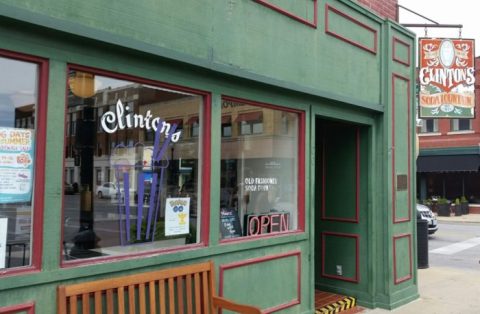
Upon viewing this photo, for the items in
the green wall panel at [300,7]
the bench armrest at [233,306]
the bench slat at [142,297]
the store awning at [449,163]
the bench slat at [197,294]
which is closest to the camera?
the bench slat at [142,297]

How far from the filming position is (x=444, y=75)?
8.74 m

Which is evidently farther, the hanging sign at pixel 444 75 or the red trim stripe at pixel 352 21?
the hanging sign at pixel 444 75

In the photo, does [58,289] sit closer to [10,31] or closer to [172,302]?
[172,302]

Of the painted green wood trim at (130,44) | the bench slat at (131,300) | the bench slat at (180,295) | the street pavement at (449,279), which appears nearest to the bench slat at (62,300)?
the bench slat at (131,300)

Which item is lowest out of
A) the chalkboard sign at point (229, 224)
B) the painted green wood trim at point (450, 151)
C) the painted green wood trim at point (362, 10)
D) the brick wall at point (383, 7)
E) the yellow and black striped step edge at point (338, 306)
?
the yellow and black striped step edge at point (338, 306)

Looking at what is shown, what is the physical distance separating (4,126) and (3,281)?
1.00 m

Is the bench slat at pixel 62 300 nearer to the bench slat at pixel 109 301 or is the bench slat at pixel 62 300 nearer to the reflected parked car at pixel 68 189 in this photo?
the bench slat at pixel 109 301

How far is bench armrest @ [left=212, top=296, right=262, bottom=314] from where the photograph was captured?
152 inches

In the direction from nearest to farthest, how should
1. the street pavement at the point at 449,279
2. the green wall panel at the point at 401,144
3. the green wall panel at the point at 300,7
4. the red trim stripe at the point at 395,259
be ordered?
1. the green wall panel at the point at 300,7
2. the street pavement at the point at 449,279
3. the red trim stripe at the point at 395,259
4. the green wall panel at the point at 401,144

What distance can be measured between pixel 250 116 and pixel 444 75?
5.26 m

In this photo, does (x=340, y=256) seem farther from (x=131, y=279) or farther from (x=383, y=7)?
(x=131, y=279)

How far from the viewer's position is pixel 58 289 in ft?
10.6

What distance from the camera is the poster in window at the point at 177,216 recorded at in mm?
4239

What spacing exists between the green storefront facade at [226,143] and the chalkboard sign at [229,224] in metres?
0.03
